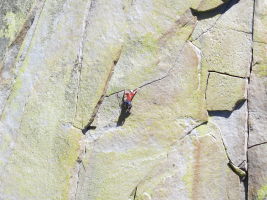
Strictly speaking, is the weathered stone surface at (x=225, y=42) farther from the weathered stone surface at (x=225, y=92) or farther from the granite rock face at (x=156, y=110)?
the weathered stone surface at (x=225, y=92)

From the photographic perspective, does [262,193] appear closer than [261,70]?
Yes

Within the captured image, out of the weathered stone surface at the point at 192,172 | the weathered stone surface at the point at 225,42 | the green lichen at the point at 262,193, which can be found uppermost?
the weathered stone surface at the point at 225,42

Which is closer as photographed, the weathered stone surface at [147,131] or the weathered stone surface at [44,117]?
the weathered stone surface at [147,131]

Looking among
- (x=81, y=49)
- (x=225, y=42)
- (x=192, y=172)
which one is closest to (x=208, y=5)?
(x=225, y=42)

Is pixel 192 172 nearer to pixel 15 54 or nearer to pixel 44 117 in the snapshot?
pixel 44 117

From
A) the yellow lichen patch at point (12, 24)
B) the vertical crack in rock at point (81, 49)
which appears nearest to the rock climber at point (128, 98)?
the vertical crack in rock at point (81, 49)

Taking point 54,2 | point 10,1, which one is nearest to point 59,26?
point 54,2

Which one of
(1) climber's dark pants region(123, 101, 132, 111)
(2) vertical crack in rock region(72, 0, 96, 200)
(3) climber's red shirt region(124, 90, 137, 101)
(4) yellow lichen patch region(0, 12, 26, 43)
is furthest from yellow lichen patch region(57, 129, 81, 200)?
(4) yellow lichen patch region(0, 12, 26, 43)

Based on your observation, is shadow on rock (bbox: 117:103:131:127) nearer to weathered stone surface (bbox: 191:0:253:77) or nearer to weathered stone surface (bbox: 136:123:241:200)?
weathered stone surface (bbox: 136:123:241:200)
